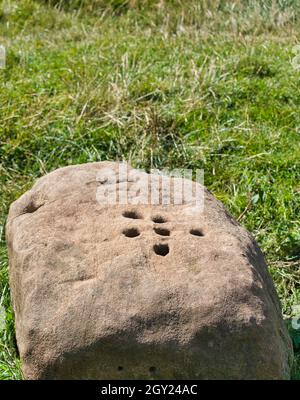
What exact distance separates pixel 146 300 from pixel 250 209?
2.42 meters

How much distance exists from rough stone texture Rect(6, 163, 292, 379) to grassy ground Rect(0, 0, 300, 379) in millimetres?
882

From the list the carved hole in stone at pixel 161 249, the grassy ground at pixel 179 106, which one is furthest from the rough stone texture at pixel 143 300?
the grassy ground at pixel 179 106

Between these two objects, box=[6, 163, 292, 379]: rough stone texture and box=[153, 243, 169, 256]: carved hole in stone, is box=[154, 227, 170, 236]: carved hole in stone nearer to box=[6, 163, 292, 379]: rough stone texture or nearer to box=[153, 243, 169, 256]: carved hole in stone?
box=[6, 163, 292, 379]: rough stone texture

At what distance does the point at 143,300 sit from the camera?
3.23 metres

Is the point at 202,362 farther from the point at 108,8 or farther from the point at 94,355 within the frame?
the point at 108,8

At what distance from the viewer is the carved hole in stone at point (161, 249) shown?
3.52 metres

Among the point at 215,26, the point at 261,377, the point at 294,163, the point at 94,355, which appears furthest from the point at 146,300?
the point at 215,26

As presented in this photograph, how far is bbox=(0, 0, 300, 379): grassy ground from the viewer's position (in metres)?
5.56

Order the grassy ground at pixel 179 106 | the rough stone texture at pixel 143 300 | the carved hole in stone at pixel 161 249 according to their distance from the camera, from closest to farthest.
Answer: the rough stone texture at pixel 143 300
the carved hole in stone at pixel 161 249
the grassy ground at pixel 179 106

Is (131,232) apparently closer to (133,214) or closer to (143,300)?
(133,214)

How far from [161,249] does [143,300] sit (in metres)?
0.37

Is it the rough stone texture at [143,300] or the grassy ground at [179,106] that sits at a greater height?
the rough stone texture at [143,300]

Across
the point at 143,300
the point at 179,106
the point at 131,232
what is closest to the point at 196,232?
the point at 131,232

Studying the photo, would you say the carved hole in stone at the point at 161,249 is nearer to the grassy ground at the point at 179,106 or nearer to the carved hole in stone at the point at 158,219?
the carved hole in stone at the point at 158,219
